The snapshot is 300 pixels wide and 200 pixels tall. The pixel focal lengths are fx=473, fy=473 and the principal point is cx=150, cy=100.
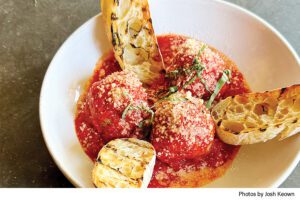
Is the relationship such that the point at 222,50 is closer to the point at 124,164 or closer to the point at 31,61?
the point at 124,164

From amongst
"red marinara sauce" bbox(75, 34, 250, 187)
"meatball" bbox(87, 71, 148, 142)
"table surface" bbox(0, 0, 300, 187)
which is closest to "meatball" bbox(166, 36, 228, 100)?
"red marinara sauce" bbox(75, 34, 250, 187)

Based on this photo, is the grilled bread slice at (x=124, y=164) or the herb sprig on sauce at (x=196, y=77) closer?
the grilled bread slice at (x=124, y=164)

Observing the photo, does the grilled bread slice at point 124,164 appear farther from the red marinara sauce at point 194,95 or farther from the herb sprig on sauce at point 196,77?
the herb sprig on sauce at point 196,77

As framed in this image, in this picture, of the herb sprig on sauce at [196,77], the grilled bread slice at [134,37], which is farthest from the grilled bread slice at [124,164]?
the grilled bread slice at [134,37]

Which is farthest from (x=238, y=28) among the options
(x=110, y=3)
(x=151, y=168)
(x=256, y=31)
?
(x=151, y=168)

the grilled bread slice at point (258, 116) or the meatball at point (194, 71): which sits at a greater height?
the meatball at point (194, 71)
